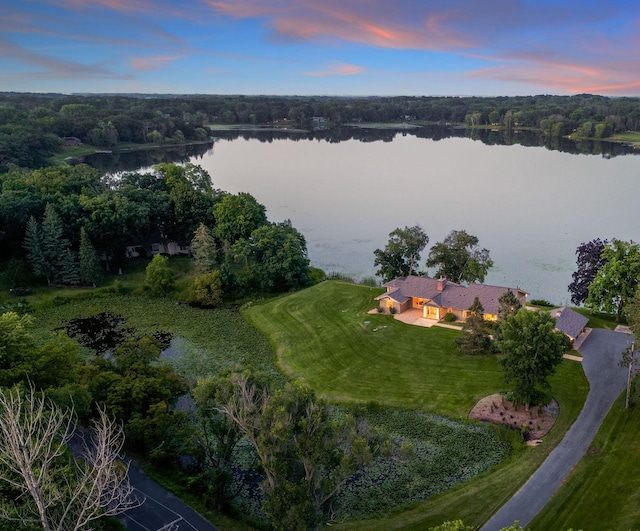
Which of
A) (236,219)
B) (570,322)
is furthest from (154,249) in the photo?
(570,322)

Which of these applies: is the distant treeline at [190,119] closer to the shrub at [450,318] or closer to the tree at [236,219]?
the tree at [236,219]

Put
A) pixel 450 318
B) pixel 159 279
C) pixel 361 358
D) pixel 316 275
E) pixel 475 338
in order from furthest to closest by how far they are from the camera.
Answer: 1. pixel 316 275
2. pixel 159 279
3. pixel 450 318
4. pixel 361 358
5. pixel 475 338

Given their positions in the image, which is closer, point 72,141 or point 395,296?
point 395,296

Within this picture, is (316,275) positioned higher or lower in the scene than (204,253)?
lower

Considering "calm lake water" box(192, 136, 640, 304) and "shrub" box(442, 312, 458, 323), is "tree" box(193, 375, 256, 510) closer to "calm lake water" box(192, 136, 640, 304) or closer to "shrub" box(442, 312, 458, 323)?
"shrub" box(442, 312, 458, 323)

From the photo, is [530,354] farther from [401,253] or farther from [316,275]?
[316,275]

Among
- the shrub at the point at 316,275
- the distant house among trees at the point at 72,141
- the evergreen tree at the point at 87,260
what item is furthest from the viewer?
the distant house among trees at the point at 72,141

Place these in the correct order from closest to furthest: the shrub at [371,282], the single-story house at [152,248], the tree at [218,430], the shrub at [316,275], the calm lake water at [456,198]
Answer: the tree at [218,430] < the shrub at [371,282] < the shrub at [316,275] < the calm lake water at [456,198] < the single-story house at [152,248]

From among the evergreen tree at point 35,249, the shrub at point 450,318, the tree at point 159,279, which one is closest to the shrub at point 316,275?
the tree at point 159,279
